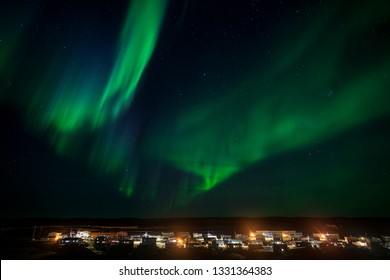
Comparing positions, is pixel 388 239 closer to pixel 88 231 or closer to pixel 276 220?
pixel 276 220

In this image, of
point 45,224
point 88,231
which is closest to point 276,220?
point 88,231

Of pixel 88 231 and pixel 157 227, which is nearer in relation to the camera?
pixel 88 231

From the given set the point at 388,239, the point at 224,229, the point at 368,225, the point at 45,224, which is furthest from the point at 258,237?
the point at 45,224
